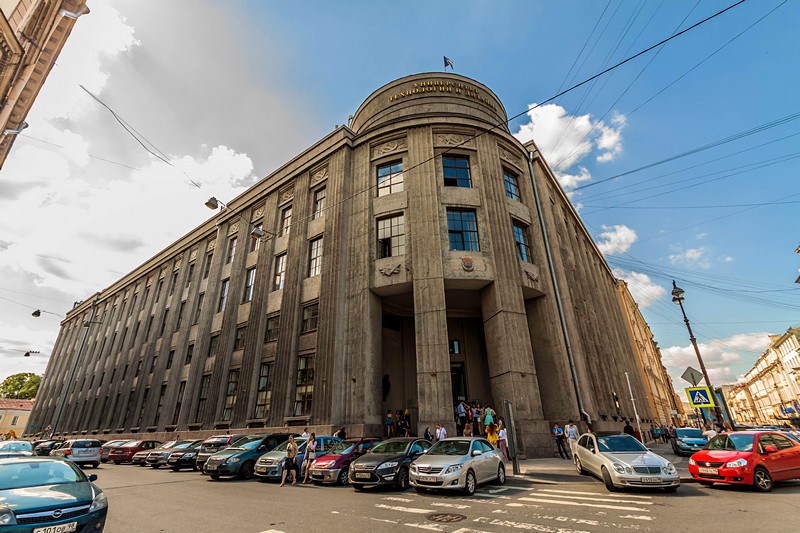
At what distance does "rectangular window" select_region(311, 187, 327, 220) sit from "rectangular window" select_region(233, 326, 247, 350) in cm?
1002

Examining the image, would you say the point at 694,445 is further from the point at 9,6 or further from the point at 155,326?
the point at 155,326

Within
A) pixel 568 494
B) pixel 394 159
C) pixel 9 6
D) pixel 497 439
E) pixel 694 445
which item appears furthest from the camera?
pixel 394 159

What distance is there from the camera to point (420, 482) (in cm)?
956

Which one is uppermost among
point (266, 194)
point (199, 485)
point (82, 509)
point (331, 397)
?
point (266, 194)

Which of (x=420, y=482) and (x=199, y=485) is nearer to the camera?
(x=420, y=482)

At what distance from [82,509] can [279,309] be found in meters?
20.2

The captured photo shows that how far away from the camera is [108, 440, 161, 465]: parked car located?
22.8m

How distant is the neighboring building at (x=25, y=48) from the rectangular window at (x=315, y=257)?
1567 centimetres

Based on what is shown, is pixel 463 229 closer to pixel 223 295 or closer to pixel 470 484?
pixel 470 484

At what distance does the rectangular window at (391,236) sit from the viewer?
2208 centimetres

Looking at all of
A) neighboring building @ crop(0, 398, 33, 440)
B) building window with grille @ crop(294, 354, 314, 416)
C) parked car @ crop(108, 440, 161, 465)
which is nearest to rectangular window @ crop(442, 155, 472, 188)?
building window with grille @ crop(294, 354, 314, 416)

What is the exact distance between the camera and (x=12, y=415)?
7012cm

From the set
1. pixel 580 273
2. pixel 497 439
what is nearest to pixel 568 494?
pixel 497 439

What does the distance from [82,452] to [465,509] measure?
2199cm
